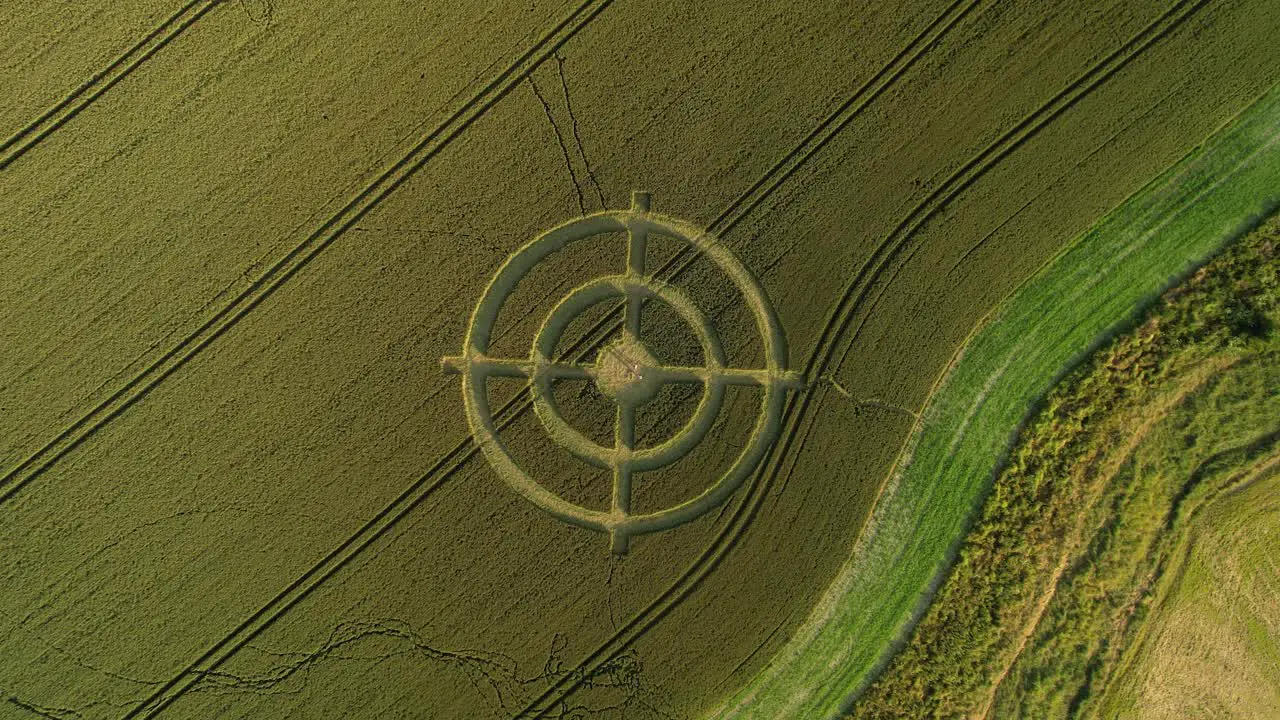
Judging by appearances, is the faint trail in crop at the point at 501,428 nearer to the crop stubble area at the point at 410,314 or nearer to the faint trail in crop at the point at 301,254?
the crop stubble area at the point at 410,314

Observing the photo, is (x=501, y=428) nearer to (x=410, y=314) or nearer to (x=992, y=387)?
(x=410, y=314)

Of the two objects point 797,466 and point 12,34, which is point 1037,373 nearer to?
point 797,466

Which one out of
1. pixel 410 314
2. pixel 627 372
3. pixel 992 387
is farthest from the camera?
pixel 410 314

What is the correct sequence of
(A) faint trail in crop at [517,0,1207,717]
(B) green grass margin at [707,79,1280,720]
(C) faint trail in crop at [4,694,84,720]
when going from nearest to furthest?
(B) green grass margin at [707,79,1280,720] → (A) faint trail in crop at [517,0,1207,717] → (C) faint trail in crop at [4,694,84,720]

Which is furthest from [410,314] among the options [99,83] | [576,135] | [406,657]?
[99,83]

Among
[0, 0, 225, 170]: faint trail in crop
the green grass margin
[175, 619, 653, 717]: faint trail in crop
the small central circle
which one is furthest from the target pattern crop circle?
[0, 0, 225, 170]: faint trail in crop

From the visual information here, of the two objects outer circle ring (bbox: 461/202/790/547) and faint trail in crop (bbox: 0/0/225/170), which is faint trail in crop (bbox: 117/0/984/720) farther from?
faint trail in crop (bbox: 0/0/225/170)
